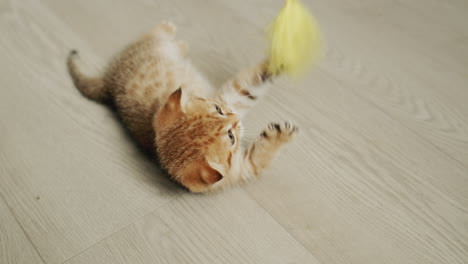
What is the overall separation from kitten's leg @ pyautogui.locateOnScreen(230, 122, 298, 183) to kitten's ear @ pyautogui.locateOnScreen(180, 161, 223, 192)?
15cm

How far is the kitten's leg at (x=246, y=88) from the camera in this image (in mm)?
1307

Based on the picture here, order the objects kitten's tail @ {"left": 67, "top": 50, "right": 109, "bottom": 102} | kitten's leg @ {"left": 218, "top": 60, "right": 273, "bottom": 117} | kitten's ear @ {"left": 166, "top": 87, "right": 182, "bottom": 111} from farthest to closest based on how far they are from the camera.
Result: kitten's tail @ {"left": 67, "top": 50, "right": 109, "bottom": 102} → kitten's leg @ {"left": 218, "top": 60, "right": 273, "bottom": 117} → kitten's ear @ {"left": 166, "top": 87, "right": 182, "bottom": 111}

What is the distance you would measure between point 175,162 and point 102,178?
289 millimetres

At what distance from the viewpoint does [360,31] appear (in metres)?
1.70

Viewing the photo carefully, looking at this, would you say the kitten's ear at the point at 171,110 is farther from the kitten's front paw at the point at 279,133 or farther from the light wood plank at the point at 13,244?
the light wood plank at the point at 13,244

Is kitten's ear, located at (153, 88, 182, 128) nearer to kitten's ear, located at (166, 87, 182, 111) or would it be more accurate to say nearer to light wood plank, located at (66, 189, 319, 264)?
kitten's ear, located at (166, 87, 182, 111)

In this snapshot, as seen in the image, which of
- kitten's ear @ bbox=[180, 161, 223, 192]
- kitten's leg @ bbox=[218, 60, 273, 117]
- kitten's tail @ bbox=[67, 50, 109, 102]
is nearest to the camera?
kitten's ear @ bbox=[180, 161, 223, 192]

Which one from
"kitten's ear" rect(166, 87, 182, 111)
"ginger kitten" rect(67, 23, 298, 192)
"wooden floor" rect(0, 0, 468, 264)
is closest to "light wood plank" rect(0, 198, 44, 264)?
"wooden floor" rect(0, 0, 468, 264)

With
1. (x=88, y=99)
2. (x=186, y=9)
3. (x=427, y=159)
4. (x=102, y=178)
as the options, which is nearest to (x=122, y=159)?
(x=102, y=178)

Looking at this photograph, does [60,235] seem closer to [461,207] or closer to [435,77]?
[461,207]

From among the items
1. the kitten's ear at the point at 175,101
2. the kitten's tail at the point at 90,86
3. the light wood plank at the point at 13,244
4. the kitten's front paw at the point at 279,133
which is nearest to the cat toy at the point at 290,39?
the kitten's front paw at the point at 279,133

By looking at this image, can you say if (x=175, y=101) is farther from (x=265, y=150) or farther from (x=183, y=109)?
(x=265, y=150)

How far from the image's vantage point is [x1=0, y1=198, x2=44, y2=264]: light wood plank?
1063 millimetres

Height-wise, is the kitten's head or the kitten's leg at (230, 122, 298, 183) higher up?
the kitten's head
